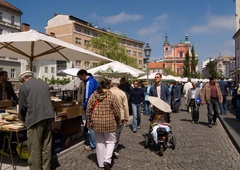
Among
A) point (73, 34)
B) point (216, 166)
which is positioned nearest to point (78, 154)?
point (216, 166)

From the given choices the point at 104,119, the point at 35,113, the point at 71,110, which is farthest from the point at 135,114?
the point at 35,113

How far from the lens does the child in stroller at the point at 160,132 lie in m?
6.20

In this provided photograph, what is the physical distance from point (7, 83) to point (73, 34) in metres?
59.4

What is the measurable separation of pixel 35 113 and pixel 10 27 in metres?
48.3

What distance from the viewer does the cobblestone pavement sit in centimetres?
535

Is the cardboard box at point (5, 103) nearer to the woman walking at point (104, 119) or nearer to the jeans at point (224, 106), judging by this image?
the woman walking at point (104, 119)

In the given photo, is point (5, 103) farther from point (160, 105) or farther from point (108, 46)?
point (108, 46)

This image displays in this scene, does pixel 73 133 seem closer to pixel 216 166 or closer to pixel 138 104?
pixel 138 104

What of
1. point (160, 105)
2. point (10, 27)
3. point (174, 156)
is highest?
point (10, 27)

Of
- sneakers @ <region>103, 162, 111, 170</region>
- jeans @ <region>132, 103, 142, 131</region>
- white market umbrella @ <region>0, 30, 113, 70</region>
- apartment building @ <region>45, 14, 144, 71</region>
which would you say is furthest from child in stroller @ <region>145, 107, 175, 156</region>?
A: apartment building @ <region>45, 14, 144, 71</region>

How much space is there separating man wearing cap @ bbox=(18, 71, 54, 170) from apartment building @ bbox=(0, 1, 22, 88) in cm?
4222

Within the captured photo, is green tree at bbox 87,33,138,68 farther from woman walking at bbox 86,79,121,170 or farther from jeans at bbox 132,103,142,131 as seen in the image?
woman walking at bbox 86,79,121,170

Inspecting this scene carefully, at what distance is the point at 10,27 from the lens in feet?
156

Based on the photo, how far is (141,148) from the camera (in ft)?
22.4
